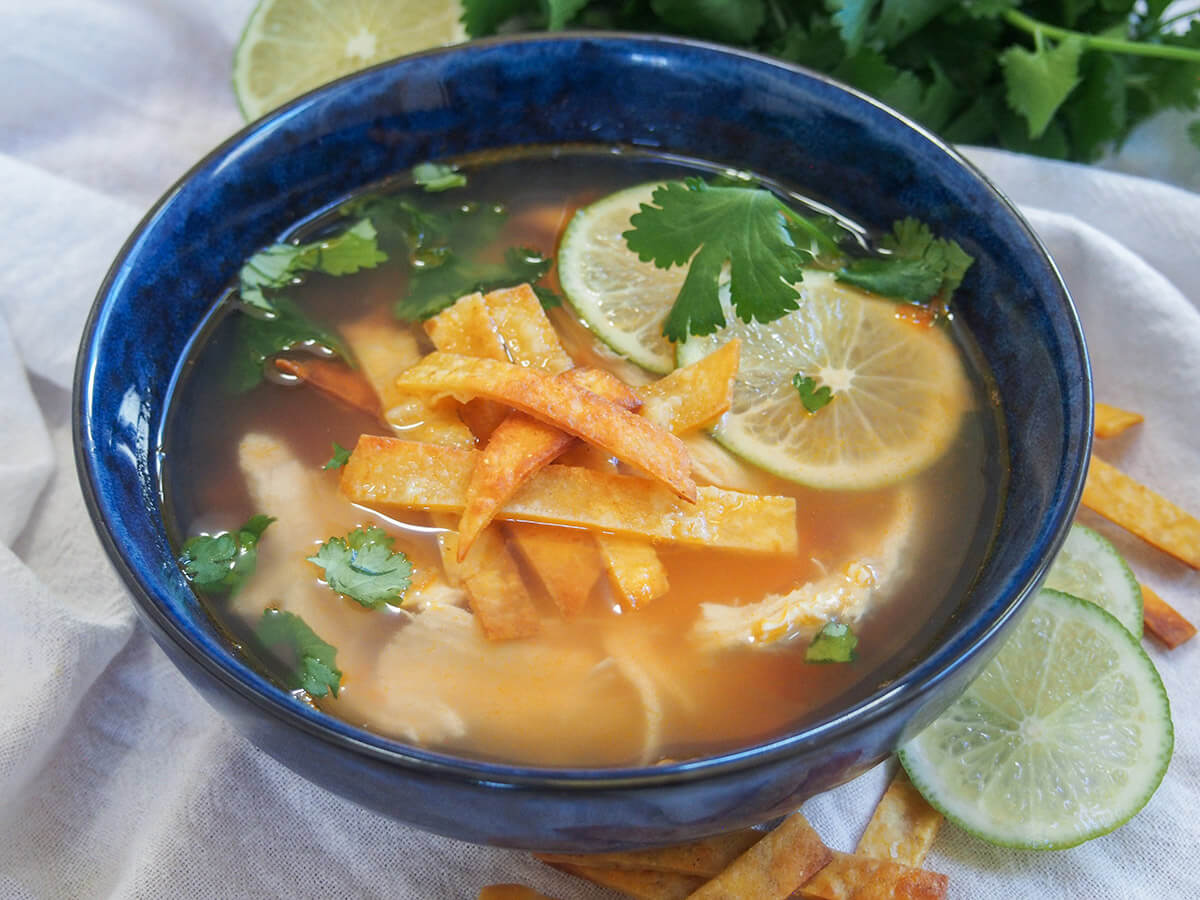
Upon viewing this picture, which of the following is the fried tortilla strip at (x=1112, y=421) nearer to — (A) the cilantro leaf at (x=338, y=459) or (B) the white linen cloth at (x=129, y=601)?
(B) the white linen cloth at (x=129, y=601)

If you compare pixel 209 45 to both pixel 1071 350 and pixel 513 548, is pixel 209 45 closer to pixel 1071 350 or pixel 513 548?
pixel 513 548

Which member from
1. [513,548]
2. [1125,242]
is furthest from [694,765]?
[1125,242]

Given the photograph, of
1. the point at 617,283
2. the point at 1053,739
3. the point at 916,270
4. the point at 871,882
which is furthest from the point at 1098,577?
the point at 617,283

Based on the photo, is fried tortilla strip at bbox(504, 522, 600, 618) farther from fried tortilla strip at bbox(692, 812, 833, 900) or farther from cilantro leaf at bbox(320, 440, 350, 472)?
fried tortilla strip at bbox(692, 812, 833, 900)

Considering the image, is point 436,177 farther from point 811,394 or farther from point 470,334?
point 811,394

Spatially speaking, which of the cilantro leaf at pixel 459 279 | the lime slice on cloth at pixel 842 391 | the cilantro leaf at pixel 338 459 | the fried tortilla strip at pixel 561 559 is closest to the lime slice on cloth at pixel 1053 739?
the lime slice on cloth at pixel 842 391
